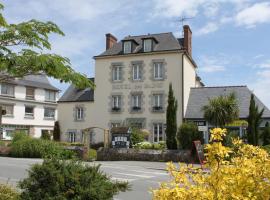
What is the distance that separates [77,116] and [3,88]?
17.3 m

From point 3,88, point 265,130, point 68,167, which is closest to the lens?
point 68,167

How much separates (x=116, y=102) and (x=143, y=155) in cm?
1218

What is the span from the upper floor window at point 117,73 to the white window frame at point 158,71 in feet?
11.8

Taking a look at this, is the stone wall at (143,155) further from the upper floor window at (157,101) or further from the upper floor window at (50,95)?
the upper floor window at (50,95)

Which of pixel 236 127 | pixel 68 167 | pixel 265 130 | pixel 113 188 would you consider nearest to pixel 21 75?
pixel 68 167

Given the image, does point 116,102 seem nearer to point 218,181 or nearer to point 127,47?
point 127,47

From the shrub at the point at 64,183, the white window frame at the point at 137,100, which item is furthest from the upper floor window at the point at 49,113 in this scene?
the shrub at the point at 64,183

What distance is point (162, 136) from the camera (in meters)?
36.1

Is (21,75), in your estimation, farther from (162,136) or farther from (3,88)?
(3,88)

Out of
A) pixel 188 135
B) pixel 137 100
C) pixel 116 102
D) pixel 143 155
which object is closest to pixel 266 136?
pixel 188 135

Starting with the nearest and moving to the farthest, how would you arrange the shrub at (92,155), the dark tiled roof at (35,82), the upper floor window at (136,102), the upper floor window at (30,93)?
the shrub at (92,155)
the upper floor window at (136,102)
the dark tiled roof at (35,82)
the upper floor window at (30,93)

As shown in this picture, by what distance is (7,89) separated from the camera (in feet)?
176

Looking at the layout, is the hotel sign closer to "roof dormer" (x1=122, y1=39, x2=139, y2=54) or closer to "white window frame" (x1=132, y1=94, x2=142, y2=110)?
"white window frame" (x1=132, y1=94, x2=142, y2=110)

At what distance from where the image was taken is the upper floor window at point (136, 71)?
A: 3788cm
